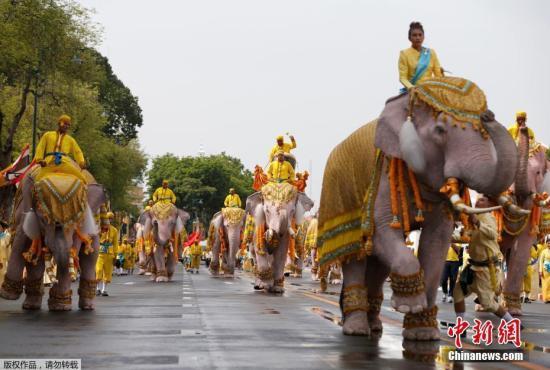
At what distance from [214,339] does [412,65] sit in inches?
149

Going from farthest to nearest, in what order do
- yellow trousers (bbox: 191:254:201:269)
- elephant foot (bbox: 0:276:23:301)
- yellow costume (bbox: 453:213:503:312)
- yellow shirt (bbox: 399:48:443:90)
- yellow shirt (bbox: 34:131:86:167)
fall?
yellow trousers (bbox: 191:254:201:269) → elephant foot (bbox: 0:276:23:301) → yellow shirt (bbox: 34:131:86:167) → yellow costume (bbox: 453:213:503:312) → yellow shirt (bbox: 399:48:443:90)

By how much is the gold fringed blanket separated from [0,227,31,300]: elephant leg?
5759 millimetres

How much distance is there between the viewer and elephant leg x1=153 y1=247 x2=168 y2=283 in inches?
1481

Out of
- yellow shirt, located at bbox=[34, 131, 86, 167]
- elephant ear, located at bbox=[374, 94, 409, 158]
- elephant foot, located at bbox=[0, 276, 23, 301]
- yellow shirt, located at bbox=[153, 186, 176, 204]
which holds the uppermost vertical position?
yellow shirt, located at bbox=[153, 186, 176, 204]

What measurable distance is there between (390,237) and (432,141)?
3.43 ft

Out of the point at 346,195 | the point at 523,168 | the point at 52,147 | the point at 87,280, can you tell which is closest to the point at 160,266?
the point at 87,280

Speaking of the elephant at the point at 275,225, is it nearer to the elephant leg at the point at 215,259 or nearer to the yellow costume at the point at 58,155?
the yellow costume at the point at 58,155

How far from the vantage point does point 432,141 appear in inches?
464

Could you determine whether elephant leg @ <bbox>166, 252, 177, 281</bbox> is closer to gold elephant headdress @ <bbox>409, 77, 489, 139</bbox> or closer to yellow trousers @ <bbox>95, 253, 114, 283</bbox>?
yellow trousers @ <bbox>95, 253, 114, 283</bbox>

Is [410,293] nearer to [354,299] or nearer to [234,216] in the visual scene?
[354,299]

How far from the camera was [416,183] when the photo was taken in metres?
12.1

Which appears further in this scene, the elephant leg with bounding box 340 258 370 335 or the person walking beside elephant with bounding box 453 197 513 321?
the person walking beside elephant with bounding box 453 197 513 321

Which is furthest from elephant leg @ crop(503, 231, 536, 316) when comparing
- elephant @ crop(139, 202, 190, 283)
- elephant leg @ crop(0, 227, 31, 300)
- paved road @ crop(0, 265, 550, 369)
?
elephant @ crop(139, 202, 190, 283)

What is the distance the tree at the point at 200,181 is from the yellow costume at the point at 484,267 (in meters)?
116
